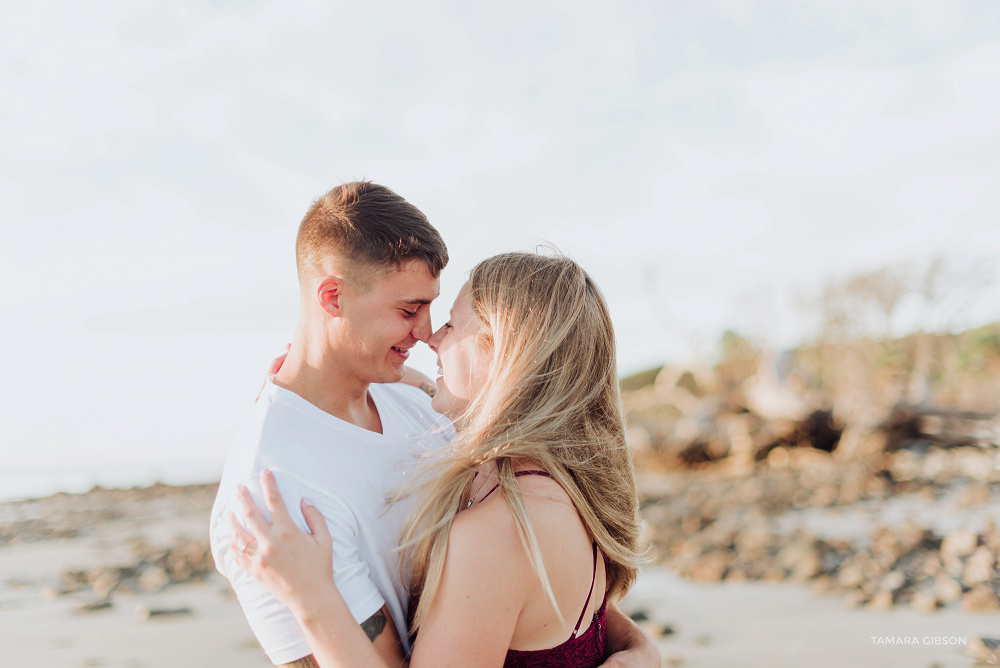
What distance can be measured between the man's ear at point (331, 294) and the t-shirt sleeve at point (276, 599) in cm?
72

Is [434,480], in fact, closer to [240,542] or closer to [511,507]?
[511,507]

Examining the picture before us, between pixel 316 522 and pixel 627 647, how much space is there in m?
1.32

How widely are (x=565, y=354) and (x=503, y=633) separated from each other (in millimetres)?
883

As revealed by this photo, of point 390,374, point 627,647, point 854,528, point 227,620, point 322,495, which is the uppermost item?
point 390,374

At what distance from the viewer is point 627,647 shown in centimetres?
306

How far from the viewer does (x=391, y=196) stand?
321 cm

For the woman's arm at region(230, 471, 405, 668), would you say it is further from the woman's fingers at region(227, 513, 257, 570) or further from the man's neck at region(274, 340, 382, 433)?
the man's neck at region(274, 340, 382, 433)

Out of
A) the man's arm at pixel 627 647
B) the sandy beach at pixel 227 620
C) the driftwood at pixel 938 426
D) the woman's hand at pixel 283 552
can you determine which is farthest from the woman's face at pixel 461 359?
the driftwood at pixel 938 426

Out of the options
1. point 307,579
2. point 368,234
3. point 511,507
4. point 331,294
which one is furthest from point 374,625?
point 368,234

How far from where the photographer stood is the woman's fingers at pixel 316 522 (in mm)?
2498

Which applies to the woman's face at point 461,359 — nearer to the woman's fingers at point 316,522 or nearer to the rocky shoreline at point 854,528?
the woman's fingers at point 316,522

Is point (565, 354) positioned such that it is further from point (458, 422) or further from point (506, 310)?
point (458, 422)

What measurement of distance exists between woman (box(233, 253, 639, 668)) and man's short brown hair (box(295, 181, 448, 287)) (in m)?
0.32

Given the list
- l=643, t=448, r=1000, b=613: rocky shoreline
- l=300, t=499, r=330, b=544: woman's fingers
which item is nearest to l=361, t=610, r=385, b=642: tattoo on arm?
l=300, t=499, r=330, b=544: woman's fingers
